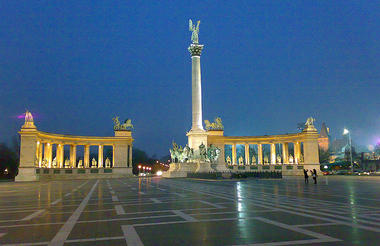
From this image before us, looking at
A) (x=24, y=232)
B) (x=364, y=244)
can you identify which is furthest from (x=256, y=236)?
(x=24, y=232)

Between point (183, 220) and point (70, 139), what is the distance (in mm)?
83837

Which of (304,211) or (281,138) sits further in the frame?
(281,138)

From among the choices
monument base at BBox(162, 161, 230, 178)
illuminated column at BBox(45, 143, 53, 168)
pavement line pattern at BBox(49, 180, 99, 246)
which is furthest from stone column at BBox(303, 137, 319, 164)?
pavement line pattern at BBox(49, 180, 99, 246)

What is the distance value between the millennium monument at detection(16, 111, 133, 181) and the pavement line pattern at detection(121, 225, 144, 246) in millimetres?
70715

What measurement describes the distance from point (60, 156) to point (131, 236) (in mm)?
88600

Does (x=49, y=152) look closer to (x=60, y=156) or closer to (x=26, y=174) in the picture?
(x=60, y=156)

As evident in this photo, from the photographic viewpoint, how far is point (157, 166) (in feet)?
617

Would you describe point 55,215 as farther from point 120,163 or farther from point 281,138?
point 281,138

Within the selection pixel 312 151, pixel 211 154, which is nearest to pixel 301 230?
pixel 211 154

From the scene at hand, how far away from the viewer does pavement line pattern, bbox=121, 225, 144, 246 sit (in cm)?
957

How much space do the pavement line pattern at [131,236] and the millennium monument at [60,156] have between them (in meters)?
70.7

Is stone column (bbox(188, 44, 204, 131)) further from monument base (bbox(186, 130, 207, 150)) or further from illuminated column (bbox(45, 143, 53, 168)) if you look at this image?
illuminated column (bbox(45, 143, 53, 168))

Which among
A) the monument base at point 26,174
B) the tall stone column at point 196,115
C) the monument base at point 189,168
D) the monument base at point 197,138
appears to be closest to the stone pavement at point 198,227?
the monument base at point 189,168

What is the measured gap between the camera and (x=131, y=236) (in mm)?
10602
